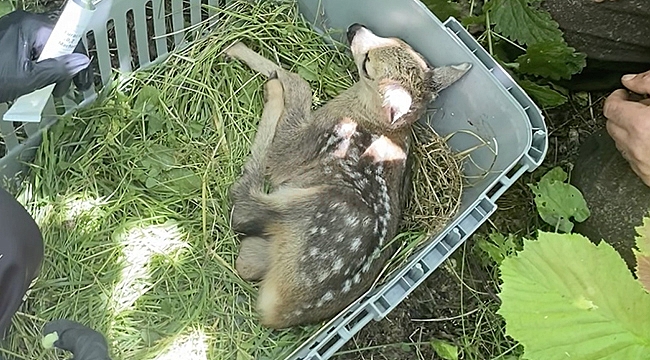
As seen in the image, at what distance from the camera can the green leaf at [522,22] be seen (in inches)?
93.0

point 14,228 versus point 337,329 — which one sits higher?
point 14,228

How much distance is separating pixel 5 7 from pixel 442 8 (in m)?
1.29

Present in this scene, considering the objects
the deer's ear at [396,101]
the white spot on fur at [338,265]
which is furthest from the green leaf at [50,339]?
the deer's ear at [396,101]

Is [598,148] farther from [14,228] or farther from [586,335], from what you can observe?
[14,228]

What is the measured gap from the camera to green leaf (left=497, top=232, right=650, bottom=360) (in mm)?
1083

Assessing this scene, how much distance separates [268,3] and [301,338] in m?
1.09

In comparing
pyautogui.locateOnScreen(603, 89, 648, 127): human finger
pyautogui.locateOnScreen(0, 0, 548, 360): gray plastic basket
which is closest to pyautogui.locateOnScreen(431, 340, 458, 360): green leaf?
pyautogui.locateOnScreen(0, 0, 548, 360): gray plastic basket

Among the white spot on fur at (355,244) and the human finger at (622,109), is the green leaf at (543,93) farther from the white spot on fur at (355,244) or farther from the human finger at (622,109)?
the white spot on fur at (355,244)

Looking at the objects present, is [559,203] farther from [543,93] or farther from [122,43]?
[122,43]

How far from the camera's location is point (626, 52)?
Result: 8.12 ft

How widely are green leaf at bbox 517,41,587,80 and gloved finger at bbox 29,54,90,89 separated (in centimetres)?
128

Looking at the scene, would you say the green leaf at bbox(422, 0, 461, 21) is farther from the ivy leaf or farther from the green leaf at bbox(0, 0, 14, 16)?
the ivy leaf

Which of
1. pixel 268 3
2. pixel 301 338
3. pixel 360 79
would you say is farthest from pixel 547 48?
pixel 301 338

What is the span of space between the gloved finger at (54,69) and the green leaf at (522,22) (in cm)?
122
